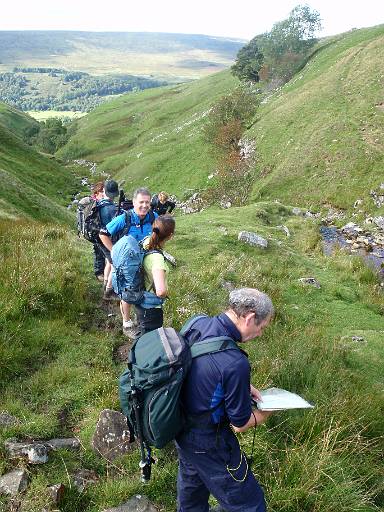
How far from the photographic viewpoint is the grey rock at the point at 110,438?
589 cm

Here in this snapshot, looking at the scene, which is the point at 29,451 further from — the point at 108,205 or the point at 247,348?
the point at 108,205

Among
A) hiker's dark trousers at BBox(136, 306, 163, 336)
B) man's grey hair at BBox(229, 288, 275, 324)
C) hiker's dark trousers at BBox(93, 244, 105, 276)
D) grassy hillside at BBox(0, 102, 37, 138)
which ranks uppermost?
man's grey hair at BBox(229, 288, 275, 324)

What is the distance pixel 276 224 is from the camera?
94.3 ft

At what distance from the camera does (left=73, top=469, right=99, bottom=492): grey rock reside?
17.4 ft

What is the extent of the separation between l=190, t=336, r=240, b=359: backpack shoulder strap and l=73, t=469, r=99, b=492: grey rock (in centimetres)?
271

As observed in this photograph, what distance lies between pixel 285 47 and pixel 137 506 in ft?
318

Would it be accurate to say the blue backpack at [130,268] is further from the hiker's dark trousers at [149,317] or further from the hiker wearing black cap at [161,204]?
the hiker wearing black cap at [161,204]

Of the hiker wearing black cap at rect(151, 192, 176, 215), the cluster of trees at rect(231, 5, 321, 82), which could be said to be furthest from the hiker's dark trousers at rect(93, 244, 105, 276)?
the cluster of trees at rect(231, 5, 321, 82)

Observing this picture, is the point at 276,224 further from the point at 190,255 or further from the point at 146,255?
the point at 146,255

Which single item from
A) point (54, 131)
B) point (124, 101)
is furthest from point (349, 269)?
point (124, 101)

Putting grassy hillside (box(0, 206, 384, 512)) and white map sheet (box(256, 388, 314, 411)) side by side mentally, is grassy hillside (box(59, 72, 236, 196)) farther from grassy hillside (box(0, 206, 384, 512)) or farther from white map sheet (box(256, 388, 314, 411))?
white map sheet (box(256, 388, 314, 411))

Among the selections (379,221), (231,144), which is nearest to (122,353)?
(379,221)

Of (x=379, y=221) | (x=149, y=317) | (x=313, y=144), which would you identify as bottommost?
(x=379, y=221)

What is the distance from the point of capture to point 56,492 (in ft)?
16.3
